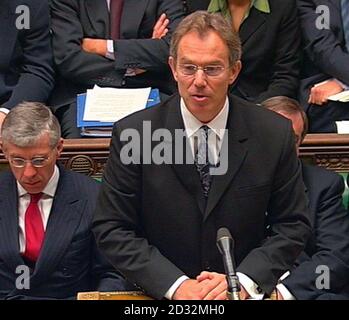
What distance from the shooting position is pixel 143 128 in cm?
172

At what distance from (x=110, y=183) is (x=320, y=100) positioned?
1.16 meters

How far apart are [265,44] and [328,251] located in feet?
2.89

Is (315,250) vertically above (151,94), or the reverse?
(151,94)

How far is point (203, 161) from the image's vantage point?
1.76m

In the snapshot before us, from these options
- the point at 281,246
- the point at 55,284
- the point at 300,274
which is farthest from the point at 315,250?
the point at 55,284

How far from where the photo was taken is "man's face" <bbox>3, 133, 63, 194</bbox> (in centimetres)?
195

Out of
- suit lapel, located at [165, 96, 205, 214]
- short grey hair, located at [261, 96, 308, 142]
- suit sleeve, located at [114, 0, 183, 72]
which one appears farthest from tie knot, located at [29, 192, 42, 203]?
suit sleeve, located at [114, 0, 183, 72]

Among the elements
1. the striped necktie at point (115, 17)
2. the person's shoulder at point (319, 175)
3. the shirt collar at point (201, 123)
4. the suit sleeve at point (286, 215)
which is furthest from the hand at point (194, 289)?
the striped necktie at point (115, 17)

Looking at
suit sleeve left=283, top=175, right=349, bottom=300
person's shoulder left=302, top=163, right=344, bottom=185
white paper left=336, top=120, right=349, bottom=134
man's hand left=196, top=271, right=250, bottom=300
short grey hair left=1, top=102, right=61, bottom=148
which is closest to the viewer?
man's hand left=196, top=271, right=250, bottom=300

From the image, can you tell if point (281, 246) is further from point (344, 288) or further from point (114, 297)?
point (344, 288)

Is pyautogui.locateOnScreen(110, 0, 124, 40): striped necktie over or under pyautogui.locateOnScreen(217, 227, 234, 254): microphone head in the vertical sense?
over

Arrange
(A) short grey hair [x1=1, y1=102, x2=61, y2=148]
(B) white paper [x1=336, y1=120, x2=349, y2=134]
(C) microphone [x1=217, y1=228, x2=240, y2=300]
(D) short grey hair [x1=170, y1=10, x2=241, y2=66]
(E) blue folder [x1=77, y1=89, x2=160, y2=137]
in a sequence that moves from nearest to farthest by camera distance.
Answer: (C) microphone [x1=217, y1=228, x2=240, y2=300], (D) short grey hair [x1=170, y1=10, x2=241, y2=66], (A) short grey hair [x1=1, y1=102, x2=61, y2=148], (E) blue folder [x1=77, y1=89, x2=160, y2=137], (B) white paper [x1=336, y1=120, x2=349, y2=134]

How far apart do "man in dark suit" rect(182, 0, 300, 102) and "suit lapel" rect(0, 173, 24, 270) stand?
985 millimetres

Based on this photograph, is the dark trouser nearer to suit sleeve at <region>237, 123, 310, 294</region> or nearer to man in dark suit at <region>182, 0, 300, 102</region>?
man in dark suit at <region>182, 0, 300, 102</region>
